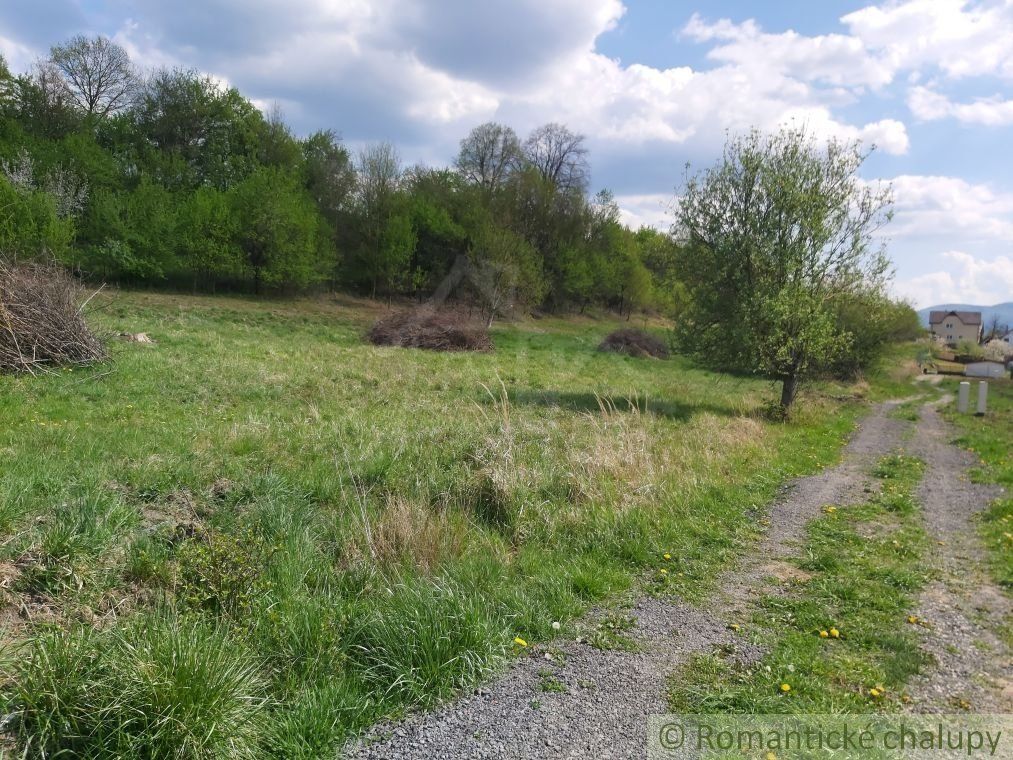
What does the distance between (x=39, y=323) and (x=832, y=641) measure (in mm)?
15195

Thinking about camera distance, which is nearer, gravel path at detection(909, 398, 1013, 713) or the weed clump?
gravel path at detection(909, 398, 1013, 713)

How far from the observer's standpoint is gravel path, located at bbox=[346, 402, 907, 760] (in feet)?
10.9

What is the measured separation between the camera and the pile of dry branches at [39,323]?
12.6m

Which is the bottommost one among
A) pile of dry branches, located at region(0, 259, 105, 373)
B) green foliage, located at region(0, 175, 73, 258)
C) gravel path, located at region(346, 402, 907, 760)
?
gravel path, located at region(346, 402, 907, 760)

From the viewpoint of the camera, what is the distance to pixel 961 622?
496 centimetres

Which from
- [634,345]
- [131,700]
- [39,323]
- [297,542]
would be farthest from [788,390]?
[634,345]

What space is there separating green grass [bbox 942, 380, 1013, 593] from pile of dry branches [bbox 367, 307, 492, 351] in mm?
18348

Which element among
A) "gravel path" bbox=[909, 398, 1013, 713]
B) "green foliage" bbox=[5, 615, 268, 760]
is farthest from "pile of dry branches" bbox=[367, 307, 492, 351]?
"green foliage" bbox=[5, 615, 268, 760]

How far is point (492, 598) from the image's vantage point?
4852 mm

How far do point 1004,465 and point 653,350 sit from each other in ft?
86.2

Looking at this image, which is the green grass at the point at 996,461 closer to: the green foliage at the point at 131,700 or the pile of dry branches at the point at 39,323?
the green foliage at the point at 131,700

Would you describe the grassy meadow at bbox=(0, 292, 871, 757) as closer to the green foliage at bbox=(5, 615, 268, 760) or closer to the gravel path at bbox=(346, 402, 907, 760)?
the green foliage at bbox=(5, 615, 268, 760)

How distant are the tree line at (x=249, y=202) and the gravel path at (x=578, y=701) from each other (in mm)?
28316

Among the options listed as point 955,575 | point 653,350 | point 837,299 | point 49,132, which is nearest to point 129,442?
point 955,575
